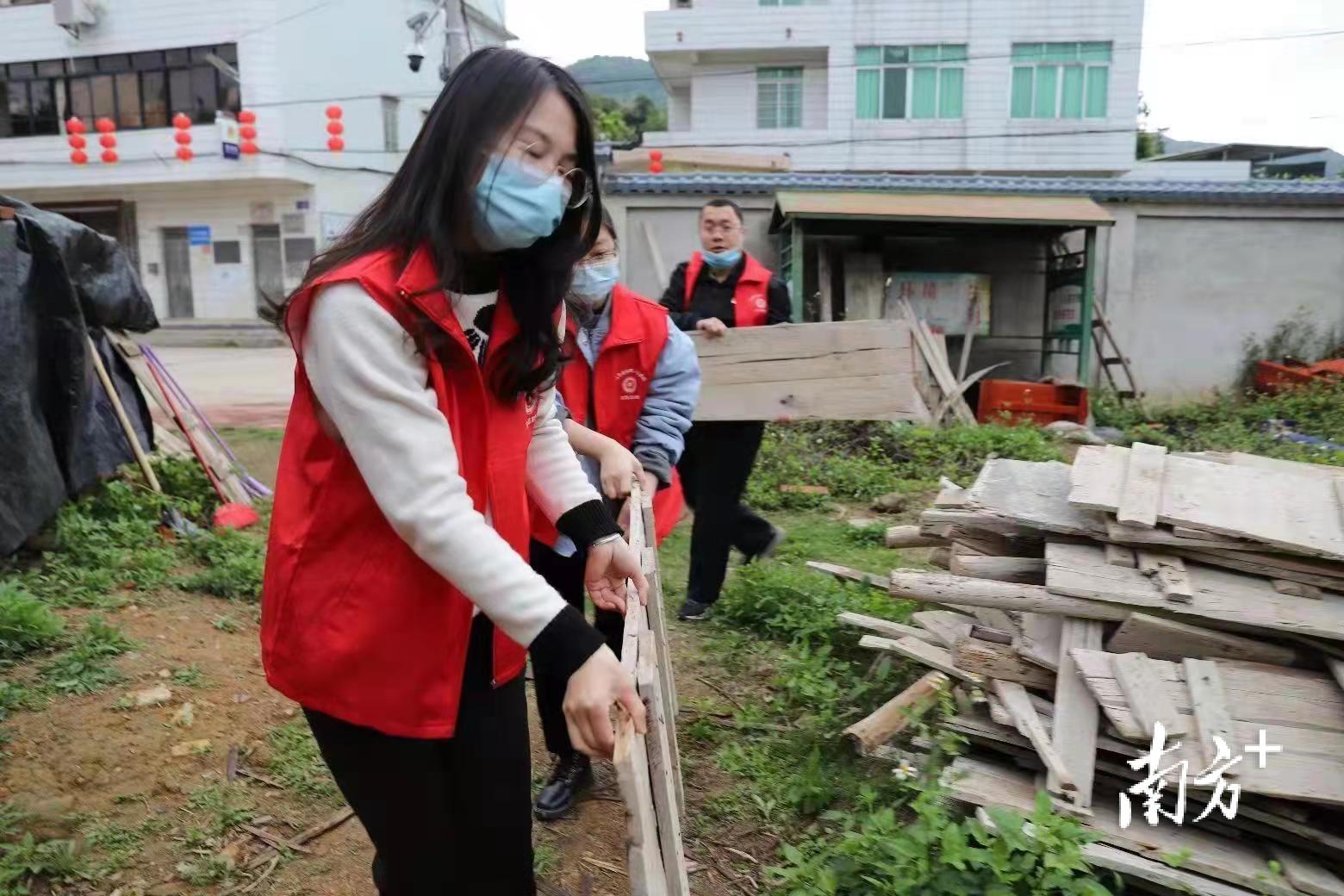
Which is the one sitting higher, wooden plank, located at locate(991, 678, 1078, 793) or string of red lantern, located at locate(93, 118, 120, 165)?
string of red lantern, located at locate(93, 118, 120, 165)

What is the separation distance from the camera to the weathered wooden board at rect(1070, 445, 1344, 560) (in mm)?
2691

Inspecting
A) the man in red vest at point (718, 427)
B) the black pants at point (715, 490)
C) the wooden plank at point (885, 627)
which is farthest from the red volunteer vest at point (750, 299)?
the wooden plank at point (885, 627)

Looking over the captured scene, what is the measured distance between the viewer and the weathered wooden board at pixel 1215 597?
8.50ft

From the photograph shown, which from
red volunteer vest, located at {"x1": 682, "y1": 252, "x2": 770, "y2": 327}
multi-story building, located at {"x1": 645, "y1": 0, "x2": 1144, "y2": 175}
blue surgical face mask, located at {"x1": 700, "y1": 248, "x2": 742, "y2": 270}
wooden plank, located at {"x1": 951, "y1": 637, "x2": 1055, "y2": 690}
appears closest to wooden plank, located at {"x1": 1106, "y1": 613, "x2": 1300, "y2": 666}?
wooden plank, located at {"x1": 951, "y1": 637, "x2": 1055, "y2": 690}

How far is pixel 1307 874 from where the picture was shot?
2.28m

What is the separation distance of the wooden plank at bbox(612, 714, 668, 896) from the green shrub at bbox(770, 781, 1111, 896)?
117cm

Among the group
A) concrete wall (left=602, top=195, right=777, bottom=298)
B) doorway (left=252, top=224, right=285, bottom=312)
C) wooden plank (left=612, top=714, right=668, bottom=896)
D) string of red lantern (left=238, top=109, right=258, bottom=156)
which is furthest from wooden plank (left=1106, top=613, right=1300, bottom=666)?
doorway (left=252, top=224, right=285, bottom=312)

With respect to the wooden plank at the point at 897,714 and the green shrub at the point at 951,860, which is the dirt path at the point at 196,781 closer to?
the green shrub at the point at 951,860

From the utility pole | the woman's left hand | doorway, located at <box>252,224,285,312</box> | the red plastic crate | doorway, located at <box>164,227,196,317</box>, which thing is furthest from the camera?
doorway, located at <box>164,227,196,317</box>

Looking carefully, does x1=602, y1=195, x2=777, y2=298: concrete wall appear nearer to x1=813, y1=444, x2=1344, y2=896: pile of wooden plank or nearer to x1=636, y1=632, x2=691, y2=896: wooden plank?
x1=813, y1=444, x2=1344, y2=896: pile of wooden plank

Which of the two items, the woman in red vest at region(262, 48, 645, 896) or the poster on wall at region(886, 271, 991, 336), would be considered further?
the poster on wall at region(886, 271, 991, 336)

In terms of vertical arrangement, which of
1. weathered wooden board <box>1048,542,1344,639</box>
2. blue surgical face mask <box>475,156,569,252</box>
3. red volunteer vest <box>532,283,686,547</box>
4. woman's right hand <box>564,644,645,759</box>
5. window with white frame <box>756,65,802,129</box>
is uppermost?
window with white frame <box>756,65,802,129</box>

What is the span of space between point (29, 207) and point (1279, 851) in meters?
6.14

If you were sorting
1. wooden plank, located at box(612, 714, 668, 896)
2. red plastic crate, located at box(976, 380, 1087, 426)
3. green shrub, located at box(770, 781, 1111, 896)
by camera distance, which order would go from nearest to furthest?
wooden plank, located at box(612, 714, 668, 896) < green shrub, located at box(770, 781, 1111, 896) < red plastic crate, located at box(976, 380, 1087, 426)
